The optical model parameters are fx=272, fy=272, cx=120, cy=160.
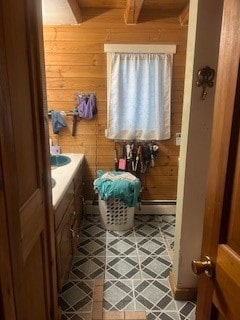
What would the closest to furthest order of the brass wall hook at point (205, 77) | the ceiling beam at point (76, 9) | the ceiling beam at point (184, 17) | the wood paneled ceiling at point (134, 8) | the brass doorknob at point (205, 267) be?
1. the brass doorknob at point (205, 267)
2. the brass wall hook at point (205, 77)
3. the ceiling beam at point (76, 9)
4. the wood paneled ceiling at point (134, 8)
5. the ceiling beam at point (184, 17)

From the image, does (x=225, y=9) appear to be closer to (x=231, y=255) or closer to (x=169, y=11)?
(x=231, y=255)

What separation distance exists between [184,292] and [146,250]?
2.33 ft

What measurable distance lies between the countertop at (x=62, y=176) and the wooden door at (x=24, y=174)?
0.34 m

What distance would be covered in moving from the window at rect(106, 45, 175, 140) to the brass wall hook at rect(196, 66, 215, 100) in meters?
1.41

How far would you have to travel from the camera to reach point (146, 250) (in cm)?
268

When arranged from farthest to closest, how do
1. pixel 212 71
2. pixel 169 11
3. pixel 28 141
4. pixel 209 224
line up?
pixel 169 11, pixel 212 71, pixel 28 141, pixel 209 224

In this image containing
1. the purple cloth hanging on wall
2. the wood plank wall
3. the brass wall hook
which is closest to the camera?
the brass wall hook

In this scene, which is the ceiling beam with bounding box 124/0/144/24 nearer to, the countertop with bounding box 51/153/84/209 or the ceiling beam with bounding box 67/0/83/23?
the ceiling beam with bounding box 67/0/83/23

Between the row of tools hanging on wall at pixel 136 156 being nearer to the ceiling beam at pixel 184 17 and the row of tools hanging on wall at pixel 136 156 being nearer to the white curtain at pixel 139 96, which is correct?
the white curtain at pixel 139 96

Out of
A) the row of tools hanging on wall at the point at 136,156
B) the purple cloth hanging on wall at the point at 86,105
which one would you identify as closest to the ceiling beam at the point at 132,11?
the purple cloth hanging on wall at the point at 86,105

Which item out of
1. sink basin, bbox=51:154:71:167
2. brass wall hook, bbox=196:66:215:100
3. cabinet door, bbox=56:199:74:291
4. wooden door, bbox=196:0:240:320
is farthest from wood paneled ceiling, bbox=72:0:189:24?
wooden door, bbox=196:0:240:320

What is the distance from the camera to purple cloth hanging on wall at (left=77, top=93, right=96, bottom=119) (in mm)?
3078

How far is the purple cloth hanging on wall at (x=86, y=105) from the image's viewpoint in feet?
10.1

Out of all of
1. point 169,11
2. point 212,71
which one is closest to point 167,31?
point 169,11
